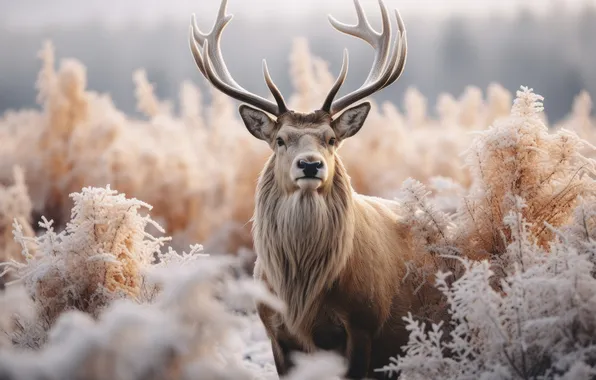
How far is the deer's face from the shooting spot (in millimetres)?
3816

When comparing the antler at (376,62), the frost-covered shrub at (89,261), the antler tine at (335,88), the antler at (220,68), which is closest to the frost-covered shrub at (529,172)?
the antler at (376,62)

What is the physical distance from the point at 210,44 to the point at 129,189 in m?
5.98

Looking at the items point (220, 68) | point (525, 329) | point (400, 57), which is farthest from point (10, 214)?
point (525, 329)

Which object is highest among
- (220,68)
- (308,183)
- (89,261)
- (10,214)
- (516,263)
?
(10,214)

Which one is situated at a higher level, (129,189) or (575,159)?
(129,189)

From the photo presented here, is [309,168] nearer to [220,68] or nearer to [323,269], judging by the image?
[323,269]

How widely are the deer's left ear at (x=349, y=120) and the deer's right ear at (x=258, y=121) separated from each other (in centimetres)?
45

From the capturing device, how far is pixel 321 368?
6.95ft

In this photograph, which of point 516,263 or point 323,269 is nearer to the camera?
point 516,263

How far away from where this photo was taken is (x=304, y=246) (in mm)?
3932

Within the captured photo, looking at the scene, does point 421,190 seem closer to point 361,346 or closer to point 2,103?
point 361,346

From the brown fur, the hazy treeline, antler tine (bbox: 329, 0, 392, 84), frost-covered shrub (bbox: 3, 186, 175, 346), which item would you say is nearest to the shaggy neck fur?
the brown fur

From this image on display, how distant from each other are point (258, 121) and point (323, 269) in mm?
1197

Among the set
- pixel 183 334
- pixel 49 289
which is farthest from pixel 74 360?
pixel 49 289
